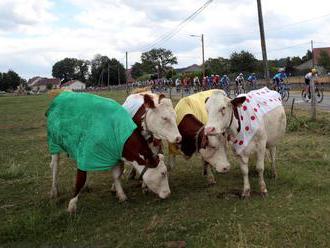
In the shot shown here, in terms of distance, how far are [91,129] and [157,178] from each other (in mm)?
1272

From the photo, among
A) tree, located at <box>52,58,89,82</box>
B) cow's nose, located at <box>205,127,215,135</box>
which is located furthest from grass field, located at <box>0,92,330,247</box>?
tree, located at <box>52,58,89,82</box>

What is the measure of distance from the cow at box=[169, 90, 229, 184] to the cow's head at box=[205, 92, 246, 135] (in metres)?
0.35

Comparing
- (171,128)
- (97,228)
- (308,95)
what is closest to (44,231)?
(97,228)

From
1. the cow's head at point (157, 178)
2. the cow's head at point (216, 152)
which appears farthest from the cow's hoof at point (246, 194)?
the cow's head at point (157, 178)

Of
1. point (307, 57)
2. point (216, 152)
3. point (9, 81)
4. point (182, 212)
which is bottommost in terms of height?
point (182, 212)

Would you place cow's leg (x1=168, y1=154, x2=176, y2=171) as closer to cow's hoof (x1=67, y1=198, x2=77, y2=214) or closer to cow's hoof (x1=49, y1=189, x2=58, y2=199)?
cow's hoof (x1=49, y1=189, x2=58, y2=199)

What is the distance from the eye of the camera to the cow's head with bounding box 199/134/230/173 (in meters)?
7.41

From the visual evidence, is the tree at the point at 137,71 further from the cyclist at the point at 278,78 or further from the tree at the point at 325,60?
the cyclist at the point at 278,78

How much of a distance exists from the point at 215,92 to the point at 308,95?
743 inches

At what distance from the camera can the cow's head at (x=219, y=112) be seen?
6.78m

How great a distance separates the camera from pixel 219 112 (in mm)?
6914

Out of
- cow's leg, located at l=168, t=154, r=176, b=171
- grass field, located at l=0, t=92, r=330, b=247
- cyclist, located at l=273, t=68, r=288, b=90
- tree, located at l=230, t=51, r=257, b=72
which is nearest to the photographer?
grass field, located at l=0, t=92, r=330, b=247

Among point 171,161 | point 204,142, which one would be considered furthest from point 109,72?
point 204,142

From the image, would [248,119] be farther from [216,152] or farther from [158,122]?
[158,122]
